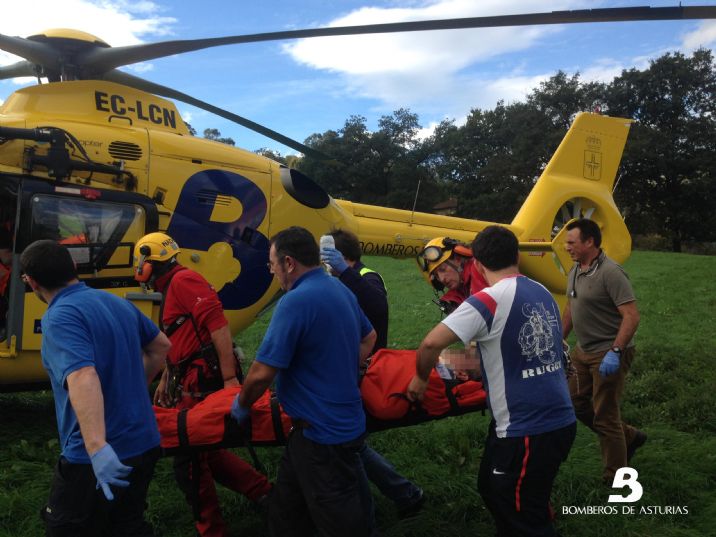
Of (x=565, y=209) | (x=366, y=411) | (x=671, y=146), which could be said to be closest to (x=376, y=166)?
(x=671, y=146)

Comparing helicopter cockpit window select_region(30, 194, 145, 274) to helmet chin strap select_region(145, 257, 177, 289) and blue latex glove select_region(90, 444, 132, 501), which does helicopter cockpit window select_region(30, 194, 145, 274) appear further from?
blue latex glove select_region(90, 444, 132, 501)

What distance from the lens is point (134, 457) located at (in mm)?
2324

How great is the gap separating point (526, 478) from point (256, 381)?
1264mm

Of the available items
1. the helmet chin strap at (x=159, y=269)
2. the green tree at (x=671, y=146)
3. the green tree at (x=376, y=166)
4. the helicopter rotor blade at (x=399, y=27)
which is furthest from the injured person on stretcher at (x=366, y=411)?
the green tree at (x=376, y=166)

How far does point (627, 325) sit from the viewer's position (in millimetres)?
3852

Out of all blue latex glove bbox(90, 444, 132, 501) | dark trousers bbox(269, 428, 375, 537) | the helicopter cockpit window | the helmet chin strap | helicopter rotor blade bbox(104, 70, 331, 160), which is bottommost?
dark trousers bbox(269, 428, 375, 537)

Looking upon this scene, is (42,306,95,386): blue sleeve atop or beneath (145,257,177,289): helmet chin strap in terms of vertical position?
beneath

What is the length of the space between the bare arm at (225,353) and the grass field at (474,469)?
0.92 metres

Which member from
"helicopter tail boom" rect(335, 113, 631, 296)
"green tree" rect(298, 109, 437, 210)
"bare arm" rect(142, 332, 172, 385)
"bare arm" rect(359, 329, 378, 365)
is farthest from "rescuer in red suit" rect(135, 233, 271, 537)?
"green tree" rect(298, 109, 437, 210)

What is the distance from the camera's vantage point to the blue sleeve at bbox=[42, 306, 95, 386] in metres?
2.08

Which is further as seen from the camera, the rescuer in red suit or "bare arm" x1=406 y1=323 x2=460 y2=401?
the rescuer in red suit

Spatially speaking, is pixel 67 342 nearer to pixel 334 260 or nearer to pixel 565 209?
pixel 334 260

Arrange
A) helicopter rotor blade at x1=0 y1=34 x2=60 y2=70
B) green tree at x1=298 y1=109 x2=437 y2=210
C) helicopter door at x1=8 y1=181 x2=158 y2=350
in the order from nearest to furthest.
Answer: helicopter door at x1=8 y1=181 x2=158 y2=350 → helicopter rotor blade at x1=0 y1=34 x2=60 y2=70 → green tree at x1=298 y1=109 x2=437 y2=210

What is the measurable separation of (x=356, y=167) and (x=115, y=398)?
177ft
